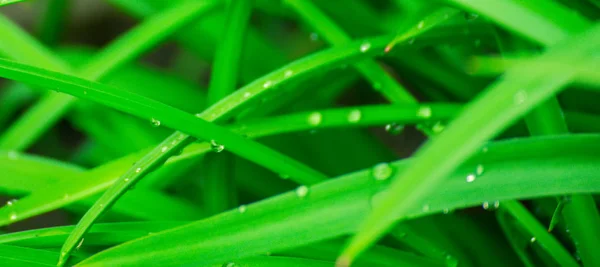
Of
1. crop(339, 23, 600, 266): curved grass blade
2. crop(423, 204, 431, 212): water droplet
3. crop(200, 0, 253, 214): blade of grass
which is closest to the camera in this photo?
crop(339, 23, 600, 266): curved grass blade

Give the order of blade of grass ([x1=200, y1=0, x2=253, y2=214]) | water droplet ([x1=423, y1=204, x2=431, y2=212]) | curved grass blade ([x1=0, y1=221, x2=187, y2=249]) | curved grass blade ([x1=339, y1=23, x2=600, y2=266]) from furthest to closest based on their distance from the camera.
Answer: blade of grass ([x1=200, y1=0, x2=253, y2=214]) → curved grass blade ([x1=0, y1=221, x2=187, y2=249]) → water droplet ([x1=423, y1=204, x2=431, y2=212]) → curved grass blade ([x1=339, y1=23, x2=600, y2=266])

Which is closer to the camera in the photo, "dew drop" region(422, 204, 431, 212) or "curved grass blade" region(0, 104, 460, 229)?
"dew drop" region(422, 204, 431, 212)

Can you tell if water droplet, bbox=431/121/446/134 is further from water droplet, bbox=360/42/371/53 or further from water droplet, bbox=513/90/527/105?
water droplet, bbox=513/90/527/105

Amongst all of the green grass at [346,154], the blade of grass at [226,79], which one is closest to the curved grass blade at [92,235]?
the green grass at [346,154]

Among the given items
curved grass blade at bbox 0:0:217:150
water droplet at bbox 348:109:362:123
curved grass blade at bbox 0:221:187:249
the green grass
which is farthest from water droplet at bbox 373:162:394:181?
curved grass blade at bbox 0:0:217:150

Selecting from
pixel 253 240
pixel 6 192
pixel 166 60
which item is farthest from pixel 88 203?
pixel 166 60

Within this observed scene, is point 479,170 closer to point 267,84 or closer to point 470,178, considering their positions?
point 470,178

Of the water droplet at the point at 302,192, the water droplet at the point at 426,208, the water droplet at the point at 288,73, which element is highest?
the water droplet at the point at 288,73

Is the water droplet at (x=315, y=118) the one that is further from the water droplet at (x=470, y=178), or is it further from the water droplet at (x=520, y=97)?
the water droplet at (x=520, y=97)
